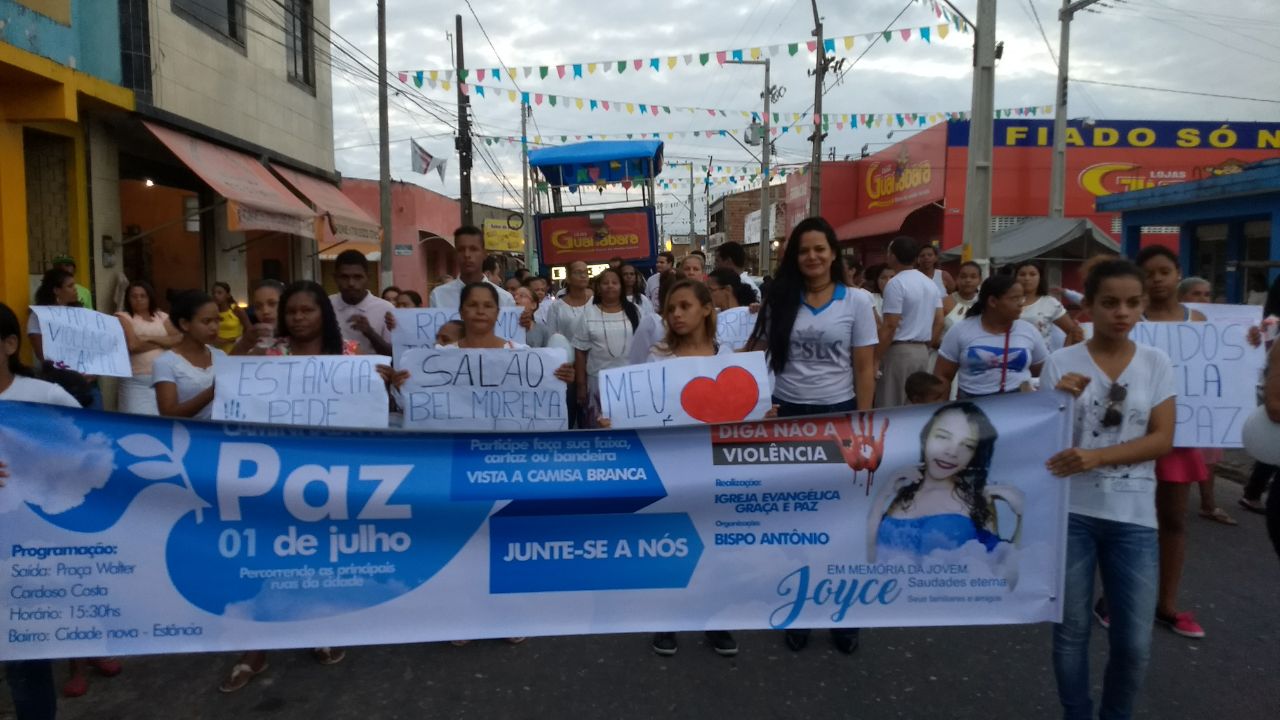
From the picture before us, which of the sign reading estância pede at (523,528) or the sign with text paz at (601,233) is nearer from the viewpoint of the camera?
the sign reading estância pede at (523,528)

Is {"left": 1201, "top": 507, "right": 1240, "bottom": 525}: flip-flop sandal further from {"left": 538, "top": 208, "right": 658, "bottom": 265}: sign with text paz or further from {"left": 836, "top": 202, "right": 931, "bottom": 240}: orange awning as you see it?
{"left": 836, "top": 202, "right": 931, "bottom": 240}: orange awning

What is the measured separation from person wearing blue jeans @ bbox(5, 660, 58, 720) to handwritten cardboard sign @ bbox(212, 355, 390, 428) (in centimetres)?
115

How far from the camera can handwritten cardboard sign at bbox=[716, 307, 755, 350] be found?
241 inches

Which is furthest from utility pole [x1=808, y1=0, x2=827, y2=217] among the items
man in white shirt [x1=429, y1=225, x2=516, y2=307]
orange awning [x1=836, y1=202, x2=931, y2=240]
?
man in white shirt [x1=429, y1=225, x2=516, y2=307]

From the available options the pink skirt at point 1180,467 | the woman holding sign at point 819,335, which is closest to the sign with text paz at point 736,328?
the woman holding sign at point 819,335

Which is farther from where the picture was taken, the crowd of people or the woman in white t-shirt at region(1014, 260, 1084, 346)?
the woman in white t-shirt at region(1014, 260, 1084, 346)

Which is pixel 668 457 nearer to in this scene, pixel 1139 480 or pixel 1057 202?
pixel 1139 480

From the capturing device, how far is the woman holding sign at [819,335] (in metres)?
4.23

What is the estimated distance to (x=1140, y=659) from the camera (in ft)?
9.46

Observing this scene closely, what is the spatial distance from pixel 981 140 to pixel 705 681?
11.3 m

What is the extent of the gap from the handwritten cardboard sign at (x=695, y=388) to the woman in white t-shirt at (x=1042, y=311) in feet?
10.2

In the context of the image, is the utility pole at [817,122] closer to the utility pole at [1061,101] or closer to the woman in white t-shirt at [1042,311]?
the utility pole at [1061,101]

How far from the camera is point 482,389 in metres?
4.27

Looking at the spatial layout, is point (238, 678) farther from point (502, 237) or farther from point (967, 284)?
point (502, 237)
